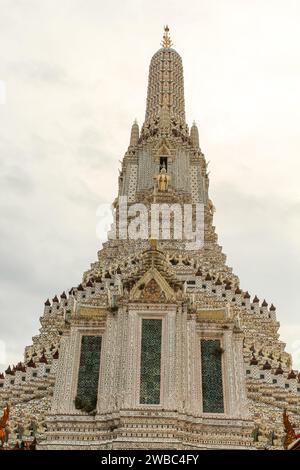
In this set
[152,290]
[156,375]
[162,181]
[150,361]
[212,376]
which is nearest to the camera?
[156,375]

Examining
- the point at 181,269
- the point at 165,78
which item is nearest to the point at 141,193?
the point at 181,269

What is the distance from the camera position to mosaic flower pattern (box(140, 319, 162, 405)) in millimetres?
29750

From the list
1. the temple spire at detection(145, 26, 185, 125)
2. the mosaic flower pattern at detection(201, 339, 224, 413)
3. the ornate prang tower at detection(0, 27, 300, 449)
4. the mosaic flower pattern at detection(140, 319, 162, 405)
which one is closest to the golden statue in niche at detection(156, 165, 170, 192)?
→ the temple spire at detection(145, 26, 185, 125)

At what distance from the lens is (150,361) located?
30781 mm

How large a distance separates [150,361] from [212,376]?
11.6 feet

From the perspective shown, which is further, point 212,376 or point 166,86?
point 166,86

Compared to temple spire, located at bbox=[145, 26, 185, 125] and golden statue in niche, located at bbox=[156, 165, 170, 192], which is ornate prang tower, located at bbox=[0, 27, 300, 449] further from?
temple spire, located at bbox=[145, 26, 185, 125]

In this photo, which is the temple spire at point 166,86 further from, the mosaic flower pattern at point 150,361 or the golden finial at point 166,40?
the mosaic flower pattern at point 150,361

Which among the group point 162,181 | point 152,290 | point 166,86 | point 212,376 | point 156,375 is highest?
point 166,86

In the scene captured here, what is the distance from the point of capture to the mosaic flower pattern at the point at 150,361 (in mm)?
29750

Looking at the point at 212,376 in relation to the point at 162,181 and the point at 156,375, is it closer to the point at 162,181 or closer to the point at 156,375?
the point at 156,375

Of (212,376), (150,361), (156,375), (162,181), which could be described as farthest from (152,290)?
(162,181)

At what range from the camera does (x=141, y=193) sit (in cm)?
5825
